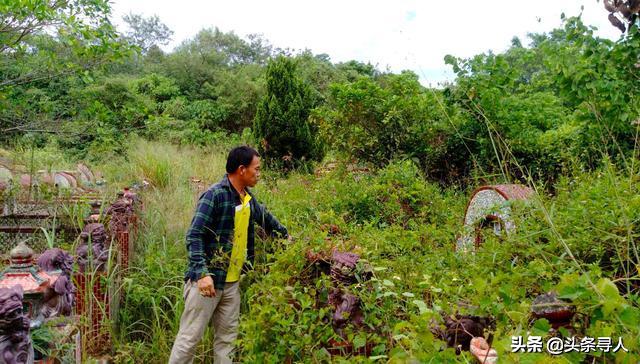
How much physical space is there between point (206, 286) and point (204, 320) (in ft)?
1.05

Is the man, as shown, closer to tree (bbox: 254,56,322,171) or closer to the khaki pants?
the khaki pants

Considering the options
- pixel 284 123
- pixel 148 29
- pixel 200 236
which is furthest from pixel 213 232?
pixel 148 29

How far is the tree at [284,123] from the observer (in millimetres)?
9367

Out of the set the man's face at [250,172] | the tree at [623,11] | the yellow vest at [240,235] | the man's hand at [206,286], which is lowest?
the man's hand at [206,286]

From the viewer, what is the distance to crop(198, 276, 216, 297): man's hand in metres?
2.89

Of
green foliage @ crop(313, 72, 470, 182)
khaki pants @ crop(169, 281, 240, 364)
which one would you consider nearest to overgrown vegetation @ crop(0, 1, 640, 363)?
green foliage @ crop(313, 72, 470, 182)

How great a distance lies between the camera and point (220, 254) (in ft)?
10.0

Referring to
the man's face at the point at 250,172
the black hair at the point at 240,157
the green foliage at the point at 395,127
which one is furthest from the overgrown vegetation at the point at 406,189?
the black hair at the point at 240,157

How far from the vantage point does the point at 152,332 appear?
12.9 ft

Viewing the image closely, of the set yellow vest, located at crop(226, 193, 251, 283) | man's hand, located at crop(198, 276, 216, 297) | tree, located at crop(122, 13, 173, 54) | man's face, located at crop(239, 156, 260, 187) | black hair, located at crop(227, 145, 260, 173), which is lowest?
man's hand, located at crop(198, 276, 216, 297)

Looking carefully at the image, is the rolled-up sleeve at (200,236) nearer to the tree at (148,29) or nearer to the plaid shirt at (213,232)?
the plaid shirt at (213,232)

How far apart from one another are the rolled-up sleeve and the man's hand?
33 millimetres

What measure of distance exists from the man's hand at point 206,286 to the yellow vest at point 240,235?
0.22 meters

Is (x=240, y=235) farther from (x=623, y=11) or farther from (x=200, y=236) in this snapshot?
(x=623, y=11)
